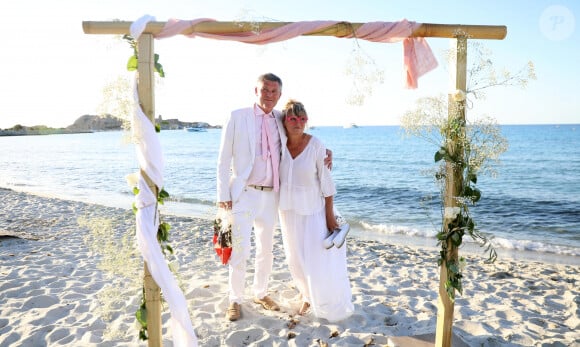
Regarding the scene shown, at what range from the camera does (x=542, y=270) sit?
5.73 meters

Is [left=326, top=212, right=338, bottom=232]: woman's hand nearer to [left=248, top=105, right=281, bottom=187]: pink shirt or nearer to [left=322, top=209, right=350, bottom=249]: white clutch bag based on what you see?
[left=322, top=209, right=350, bottom=249]: white clutch bag

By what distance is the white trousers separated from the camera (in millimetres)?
3656

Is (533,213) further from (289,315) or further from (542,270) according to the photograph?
(289,315)

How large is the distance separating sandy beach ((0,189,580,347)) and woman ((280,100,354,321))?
115mm

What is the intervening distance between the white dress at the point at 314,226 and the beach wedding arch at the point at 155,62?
100 centimetres

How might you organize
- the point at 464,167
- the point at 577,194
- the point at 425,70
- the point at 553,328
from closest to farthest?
1. the point at 464,167
2. the point at 425,70
3. the point at 553,328
4. the point at 577,194

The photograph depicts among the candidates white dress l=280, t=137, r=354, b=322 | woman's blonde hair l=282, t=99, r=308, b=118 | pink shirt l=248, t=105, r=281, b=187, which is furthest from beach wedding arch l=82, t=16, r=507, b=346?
white dress l=280, t=137, r=354, b=322

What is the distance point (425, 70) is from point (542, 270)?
418 centimetres

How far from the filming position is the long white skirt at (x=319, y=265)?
148 inches

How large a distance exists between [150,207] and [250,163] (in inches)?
43.5

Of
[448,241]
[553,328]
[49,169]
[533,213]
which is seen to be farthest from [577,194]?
[49,169]

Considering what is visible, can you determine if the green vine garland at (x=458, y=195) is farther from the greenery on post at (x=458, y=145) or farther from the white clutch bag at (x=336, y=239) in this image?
the white clutch bag at (x=336, y=239)

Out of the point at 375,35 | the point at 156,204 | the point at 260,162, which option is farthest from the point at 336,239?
the point at 375,35

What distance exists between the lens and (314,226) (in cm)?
378
